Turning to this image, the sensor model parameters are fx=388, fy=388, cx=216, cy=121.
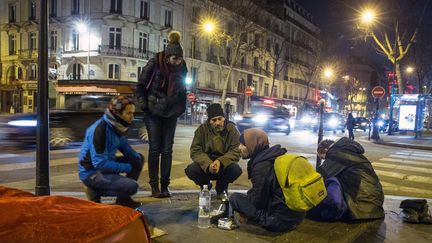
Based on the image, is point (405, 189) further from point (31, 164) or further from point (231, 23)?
point (231, 23)

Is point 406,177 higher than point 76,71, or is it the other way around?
point 76,71

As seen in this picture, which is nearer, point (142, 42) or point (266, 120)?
point (266, 120)

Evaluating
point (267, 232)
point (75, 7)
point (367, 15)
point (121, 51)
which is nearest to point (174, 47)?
point (267, 232)

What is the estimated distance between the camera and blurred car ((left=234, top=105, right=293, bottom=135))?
75.9 feet

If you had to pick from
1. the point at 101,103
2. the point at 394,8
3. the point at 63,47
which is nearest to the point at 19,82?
the point at 63,47

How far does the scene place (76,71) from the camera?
1499 inches

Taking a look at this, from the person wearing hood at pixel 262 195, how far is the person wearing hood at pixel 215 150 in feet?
2.35

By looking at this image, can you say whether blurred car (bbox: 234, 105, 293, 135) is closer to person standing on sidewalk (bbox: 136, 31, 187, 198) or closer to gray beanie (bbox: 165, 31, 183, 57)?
person standing on sidewalk (bbox: 136, 31, 187, 198)

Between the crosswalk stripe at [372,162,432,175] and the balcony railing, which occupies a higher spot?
the balcony railing

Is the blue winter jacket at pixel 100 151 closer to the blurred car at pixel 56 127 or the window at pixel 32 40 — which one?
the blurred car at pixel 56 127

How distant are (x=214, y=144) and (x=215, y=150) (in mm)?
78

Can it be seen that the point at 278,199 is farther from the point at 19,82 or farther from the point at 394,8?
the point at 19,82

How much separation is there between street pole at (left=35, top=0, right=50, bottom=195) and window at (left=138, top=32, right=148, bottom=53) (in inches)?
1378

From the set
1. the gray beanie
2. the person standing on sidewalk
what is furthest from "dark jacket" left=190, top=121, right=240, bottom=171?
the gray beanie
